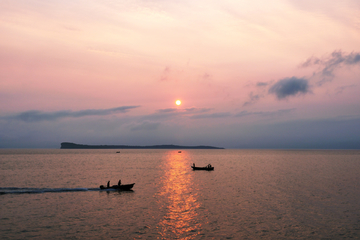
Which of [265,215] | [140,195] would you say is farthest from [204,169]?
[265,215]

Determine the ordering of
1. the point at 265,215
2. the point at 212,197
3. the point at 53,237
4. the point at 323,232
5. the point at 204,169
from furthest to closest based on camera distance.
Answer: the point at 204,169, the point at 212,197, the point at 265,215, the point at 323,232, the point at 53,237

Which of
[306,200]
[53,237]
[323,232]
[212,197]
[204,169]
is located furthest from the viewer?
[204,169]

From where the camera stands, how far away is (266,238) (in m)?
30.5

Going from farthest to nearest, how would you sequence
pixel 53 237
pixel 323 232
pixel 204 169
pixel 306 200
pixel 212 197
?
1. pixel 204 169
2. pixel 212 197
3. pixel 306 200
4. pixel 323 232
5. pixel 53 237

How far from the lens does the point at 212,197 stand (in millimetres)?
54469

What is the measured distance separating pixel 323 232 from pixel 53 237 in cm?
2880

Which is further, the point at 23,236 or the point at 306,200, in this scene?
the point at 306,200

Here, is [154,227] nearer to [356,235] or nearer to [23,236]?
[23,236]

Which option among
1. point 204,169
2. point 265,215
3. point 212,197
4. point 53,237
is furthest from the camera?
point 204,169

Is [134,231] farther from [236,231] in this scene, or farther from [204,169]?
[204,169]

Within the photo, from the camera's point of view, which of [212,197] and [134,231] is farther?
[212,197]

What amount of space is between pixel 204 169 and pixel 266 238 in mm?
86153

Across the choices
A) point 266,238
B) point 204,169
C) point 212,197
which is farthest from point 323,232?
point 204,169

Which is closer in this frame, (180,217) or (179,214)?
(180,217)
